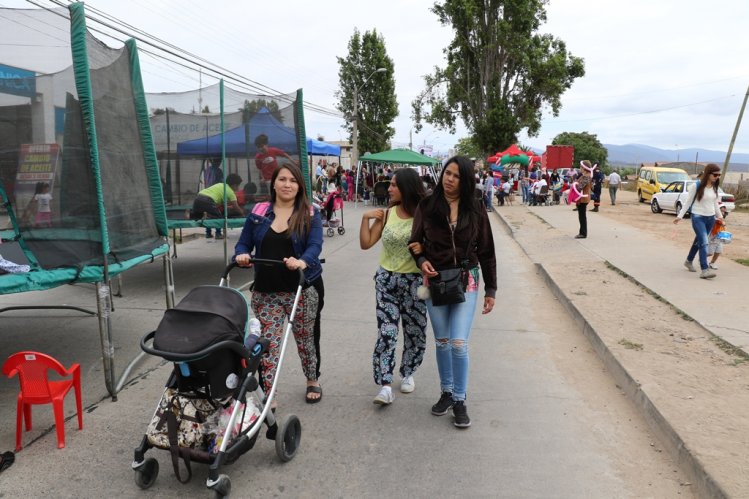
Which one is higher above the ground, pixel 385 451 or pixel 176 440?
pixel 176 440

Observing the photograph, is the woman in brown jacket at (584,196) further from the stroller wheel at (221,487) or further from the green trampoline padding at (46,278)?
the stroller wheel at (221,487)

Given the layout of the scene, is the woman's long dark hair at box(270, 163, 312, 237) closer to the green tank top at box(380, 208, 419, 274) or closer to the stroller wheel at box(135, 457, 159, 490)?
the green tank top at box(380, 208, 419, 274)

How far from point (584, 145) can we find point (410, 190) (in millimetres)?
96994

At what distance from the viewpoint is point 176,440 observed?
2.85 metres

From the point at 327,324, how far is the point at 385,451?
10.2 ft

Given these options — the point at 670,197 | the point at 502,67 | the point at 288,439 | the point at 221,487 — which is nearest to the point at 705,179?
the point at 288,439

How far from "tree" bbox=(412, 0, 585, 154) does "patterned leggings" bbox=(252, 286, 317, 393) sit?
39167 mm

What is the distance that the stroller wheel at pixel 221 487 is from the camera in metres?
2.82

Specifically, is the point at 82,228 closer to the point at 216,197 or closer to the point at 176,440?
the point at 176,440

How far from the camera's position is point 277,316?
3.86 meters

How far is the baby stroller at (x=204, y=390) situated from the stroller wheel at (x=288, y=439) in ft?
0.81

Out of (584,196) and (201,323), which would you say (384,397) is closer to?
(201,323)

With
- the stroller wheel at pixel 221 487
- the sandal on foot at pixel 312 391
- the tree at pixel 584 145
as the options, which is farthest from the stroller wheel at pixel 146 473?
the tree at pixel 584 145

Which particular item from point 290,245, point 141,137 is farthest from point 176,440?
Answer: point 141,137
